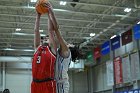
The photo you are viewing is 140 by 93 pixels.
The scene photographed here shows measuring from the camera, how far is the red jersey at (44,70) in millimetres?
2896

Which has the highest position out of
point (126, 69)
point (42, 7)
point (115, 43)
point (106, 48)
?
point (115, 43)

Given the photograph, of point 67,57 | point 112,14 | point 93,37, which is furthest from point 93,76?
point 67,57

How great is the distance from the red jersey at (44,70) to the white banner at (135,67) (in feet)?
39.1

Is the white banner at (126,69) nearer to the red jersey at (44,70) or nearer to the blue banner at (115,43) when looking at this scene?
the blue banner at (115,43)

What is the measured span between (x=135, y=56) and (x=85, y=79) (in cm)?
888

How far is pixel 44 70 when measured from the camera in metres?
2.89

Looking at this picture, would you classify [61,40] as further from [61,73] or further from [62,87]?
[62,87]

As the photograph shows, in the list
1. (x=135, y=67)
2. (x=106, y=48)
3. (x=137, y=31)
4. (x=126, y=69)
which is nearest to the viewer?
(x=137, y=31)

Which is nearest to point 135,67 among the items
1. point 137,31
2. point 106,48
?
point 137,31

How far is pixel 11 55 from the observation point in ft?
70.1

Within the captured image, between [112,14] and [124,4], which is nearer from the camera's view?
[124,4]

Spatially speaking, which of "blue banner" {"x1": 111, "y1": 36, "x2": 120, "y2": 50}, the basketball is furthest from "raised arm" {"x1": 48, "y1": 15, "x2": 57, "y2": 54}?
"blue banner" {"x1": 111, "y1": 36, "x2": 120, "y2": 50}

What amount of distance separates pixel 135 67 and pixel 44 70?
1227 cm

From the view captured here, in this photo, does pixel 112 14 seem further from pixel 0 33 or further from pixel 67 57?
pixel 67 57
